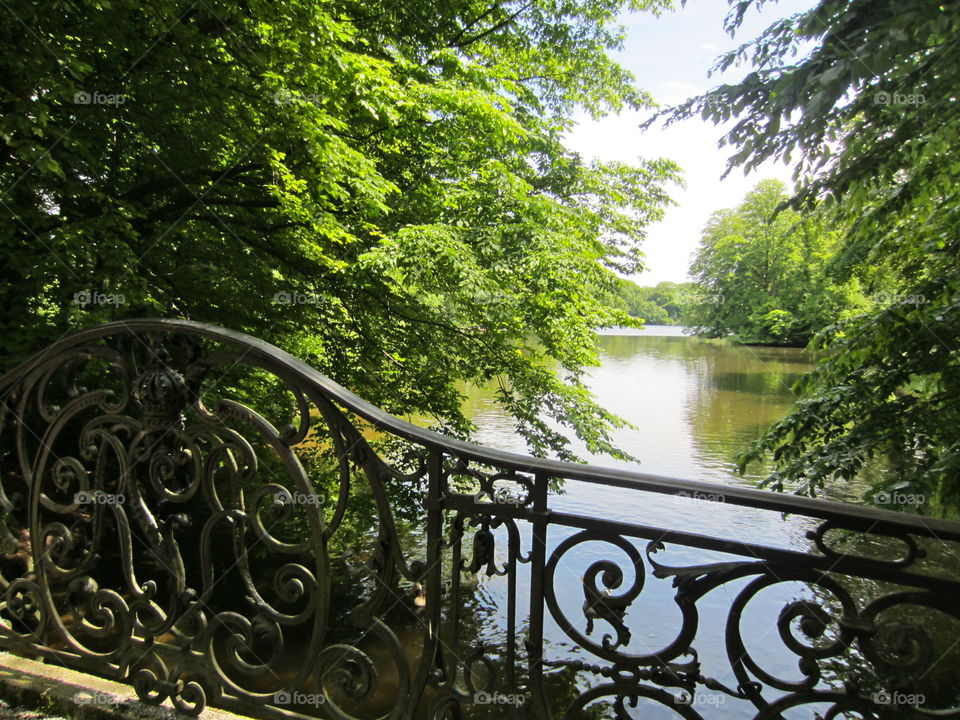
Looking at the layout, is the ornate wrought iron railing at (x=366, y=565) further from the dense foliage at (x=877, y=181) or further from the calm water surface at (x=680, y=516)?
the dense foliage at (x=877, y=181)

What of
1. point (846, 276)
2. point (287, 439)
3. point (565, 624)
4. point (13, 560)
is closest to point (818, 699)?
point (565, 624)

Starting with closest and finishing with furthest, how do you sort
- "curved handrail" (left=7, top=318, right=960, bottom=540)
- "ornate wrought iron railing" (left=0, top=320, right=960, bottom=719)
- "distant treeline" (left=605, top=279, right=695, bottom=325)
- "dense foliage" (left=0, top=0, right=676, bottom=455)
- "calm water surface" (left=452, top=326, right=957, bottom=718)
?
"curved handrail" (left=7, top=318, right=960, bottom=540) < "ornate wrought iron railing" (left=0, top=320, right=960, bottom=719) < "dense foliage" (left=0, top=0, right=676, bottom=455) < "calm water surface" (left=452, top=326, right=957, bottom=718) < "distant treeline" (left=605, top=279, right=695, bottom=325)

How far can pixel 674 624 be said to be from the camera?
640 cm

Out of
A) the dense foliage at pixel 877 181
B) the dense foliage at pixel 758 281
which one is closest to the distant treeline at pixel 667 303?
the dense foliage at pixel 758 281

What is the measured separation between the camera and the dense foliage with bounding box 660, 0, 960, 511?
3.04 meters

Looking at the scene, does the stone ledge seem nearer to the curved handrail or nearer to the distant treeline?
the curved handrail

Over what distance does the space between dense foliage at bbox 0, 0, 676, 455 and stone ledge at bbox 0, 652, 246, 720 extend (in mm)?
3013

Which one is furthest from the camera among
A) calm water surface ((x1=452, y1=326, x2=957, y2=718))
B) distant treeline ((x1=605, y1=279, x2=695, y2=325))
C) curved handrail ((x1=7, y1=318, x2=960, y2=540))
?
distant treeline ((x1=605, y1=279, x2=695, y2=325))

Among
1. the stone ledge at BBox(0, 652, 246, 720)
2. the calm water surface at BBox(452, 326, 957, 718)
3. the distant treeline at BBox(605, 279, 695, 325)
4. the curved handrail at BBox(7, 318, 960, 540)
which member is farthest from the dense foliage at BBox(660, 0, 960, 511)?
the distant treeline at BBox(605, 279, 695, 325)

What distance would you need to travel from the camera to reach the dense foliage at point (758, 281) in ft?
89.0

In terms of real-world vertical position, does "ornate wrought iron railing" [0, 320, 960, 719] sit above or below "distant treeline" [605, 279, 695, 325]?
below

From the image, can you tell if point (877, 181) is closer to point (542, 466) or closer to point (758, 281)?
point (542, 466)

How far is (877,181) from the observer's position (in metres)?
4.62

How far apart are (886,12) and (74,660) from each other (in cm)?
423
